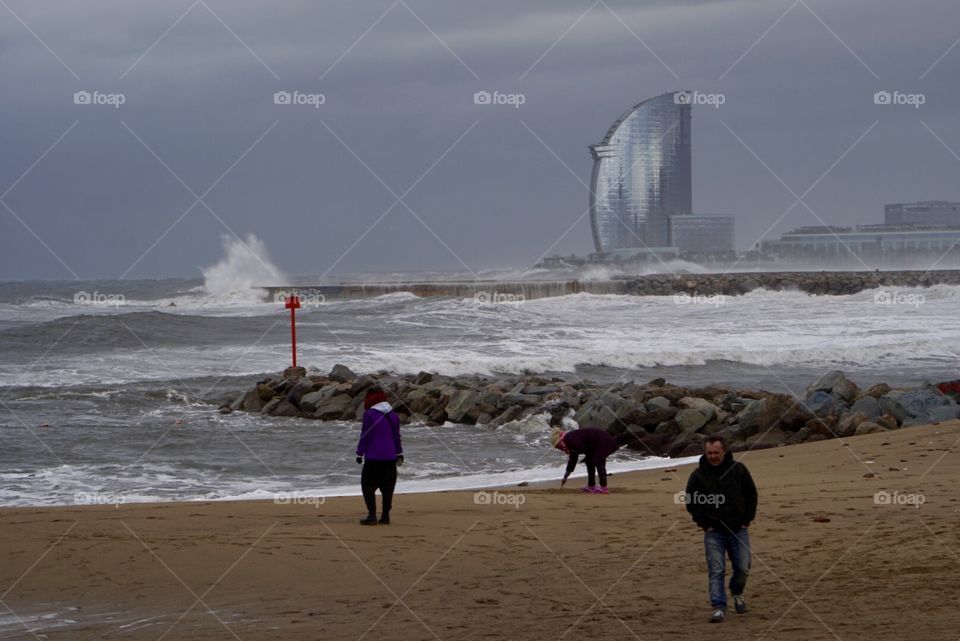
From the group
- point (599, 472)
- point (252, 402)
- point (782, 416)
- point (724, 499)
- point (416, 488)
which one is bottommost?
point (416, 488)

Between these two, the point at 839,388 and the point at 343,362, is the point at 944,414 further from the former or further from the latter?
the point at 343,362

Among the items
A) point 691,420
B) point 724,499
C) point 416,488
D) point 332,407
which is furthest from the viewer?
point 332,407

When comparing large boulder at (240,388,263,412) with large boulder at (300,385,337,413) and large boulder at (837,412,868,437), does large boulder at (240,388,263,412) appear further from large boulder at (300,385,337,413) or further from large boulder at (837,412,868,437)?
large boulder at (837,412,868,437)

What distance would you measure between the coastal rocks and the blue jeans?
857cm

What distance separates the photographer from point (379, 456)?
33.3 ft

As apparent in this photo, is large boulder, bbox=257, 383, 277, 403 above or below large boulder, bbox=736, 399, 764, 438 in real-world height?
above

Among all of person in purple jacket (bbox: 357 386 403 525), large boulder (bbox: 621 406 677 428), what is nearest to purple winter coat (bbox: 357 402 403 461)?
person in purple jacket (bbox: 357 386 403 525)

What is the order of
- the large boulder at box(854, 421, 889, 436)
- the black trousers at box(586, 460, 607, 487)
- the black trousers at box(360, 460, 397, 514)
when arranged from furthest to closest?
the large boulder at box(854, 421, 889, 436) → the black trousers at box(586, 460, 607, 487) → the black trousers at box(360, 460, 397, 514)

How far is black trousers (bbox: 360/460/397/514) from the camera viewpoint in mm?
10086

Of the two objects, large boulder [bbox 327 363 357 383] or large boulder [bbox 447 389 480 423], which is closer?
large boulder [bbox 447 389 480 423]

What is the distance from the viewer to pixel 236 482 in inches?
538

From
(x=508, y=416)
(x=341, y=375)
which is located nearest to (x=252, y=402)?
(x=341, y=375)

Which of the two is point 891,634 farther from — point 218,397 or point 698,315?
point 698,315

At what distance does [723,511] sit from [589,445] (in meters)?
5.32
